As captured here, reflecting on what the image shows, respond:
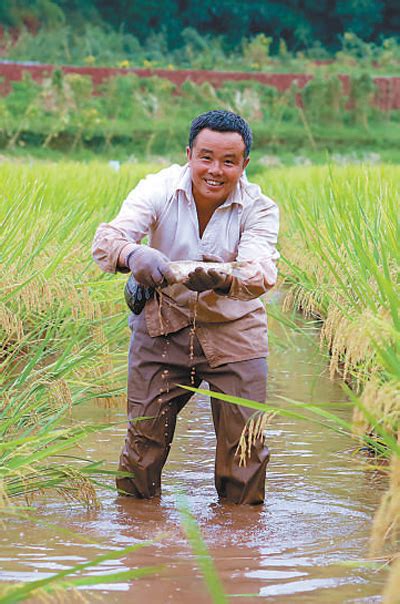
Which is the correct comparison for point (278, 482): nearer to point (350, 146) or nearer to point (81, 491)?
point (81, 491)

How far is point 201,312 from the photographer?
3262mm

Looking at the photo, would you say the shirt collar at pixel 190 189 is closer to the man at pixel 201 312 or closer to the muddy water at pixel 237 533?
the man at pixel 201 312

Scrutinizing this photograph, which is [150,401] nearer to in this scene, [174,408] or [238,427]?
[174,408]

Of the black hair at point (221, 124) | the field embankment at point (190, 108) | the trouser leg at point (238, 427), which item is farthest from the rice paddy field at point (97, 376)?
the field embankment at point (190, 108)

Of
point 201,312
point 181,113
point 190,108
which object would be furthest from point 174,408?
point 190,108

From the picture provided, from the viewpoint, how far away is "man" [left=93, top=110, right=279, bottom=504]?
10.6ft

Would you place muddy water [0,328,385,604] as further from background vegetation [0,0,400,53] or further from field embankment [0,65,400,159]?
background vegetation [0,0,400,53]

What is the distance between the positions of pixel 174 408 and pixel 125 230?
543 millimetres

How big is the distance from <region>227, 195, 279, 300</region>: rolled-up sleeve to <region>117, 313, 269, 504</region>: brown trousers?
0.90 ft

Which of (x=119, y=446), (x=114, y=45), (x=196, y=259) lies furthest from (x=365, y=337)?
(x=114, y=45)

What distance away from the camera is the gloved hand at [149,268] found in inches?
117

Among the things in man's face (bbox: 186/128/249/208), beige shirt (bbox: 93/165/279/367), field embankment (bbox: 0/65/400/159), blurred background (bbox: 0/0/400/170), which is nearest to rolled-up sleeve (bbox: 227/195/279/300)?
beige shirt (bbox: 93/165/279/367)

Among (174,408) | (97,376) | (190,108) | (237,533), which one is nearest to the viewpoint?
(237,533)

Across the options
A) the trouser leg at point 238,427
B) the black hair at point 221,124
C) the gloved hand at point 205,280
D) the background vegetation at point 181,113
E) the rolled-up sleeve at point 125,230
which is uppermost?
the background vegetation at point 181,113
